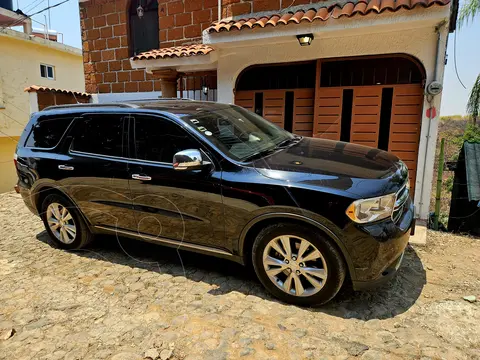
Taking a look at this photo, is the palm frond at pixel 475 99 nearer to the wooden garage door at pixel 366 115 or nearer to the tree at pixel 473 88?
the tree at pixel 473 88

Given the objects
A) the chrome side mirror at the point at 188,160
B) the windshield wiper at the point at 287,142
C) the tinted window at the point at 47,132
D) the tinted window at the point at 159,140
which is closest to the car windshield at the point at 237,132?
the windshield wiper at the point at 287,142

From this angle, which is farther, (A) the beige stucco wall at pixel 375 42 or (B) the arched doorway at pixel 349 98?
(B) the arched doorway at pixel 349 98

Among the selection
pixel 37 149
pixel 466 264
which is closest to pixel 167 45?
pixel 37 149

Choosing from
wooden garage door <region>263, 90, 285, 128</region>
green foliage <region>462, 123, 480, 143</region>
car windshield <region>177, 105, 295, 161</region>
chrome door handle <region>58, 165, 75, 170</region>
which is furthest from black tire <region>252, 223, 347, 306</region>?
green foliage <region>462, 123, 480, 143</region>

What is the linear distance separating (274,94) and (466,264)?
425 cm

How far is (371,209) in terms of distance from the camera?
2756 millimetres

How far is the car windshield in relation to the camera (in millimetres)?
3394

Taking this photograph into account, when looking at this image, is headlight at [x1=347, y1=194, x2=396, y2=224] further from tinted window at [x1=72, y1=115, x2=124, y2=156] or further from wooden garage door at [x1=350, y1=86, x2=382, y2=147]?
wooden garage door at [x1=350, y1=86, x2=382, y2=147]

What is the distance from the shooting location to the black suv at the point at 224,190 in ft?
9.22

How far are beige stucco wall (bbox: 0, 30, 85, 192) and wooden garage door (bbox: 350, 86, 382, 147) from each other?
49.5 ft

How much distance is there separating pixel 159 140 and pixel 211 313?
1.82 meters

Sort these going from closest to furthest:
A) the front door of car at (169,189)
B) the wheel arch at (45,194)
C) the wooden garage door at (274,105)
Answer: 1. the front door of car at (169,189)
2. the wheel arch at (45,194)
3. the wooden garage door at (274,105)

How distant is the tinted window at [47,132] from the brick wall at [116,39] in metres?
4.83

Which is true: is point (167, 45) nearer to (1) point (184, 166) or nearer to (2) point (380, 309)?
(1) point (184, 166)
